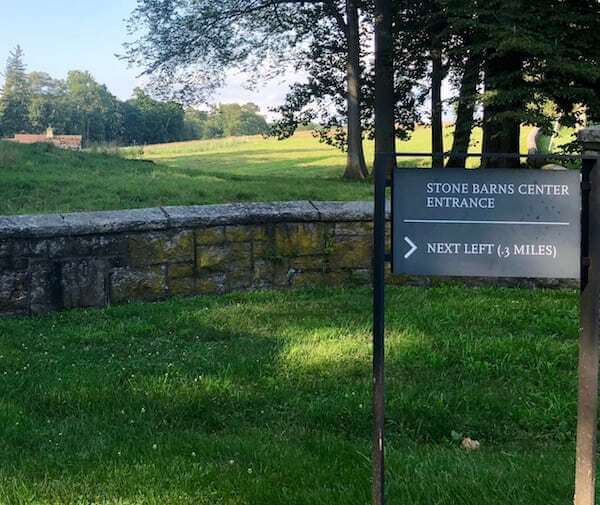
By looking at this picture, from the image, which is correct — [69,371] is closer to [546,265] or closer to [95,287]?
[95,287]

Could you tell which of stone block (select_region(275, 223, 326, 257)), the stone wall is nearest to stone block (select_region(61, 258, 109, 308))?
the stone wall

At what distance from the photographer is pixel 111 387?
3830mm

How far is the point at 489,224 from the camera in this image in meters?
2.31

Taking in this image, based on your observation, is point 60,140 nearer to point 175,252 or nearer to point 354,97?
point 354,97

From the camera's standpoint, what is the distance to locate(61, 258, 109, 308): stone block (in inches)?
220

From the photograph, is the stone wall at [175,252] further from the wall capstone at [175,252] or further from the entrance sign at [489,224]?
the entrance sign at [489,224]

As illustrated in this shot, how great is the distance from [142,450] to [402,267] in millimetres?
1509

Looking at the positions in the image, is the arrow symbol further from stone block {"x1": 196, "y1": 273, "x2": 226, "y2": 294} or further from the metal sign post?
stone block {"x1": 196, "y1": 273, "x2": 226, "y2": 294}

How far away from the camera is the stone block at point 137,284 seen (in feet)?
19.0

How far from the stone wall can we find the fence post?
3.99 meters

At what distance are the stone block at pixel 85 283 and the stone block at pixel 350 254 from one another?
1.95 m

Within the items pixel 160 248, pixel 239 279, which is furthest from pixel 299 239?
pixel 160 248

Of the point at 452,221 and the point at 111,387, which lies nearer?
the point at 452,221

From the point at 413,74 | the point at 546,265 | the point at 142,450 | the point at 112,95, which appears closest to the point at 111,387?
the point at 142,450
